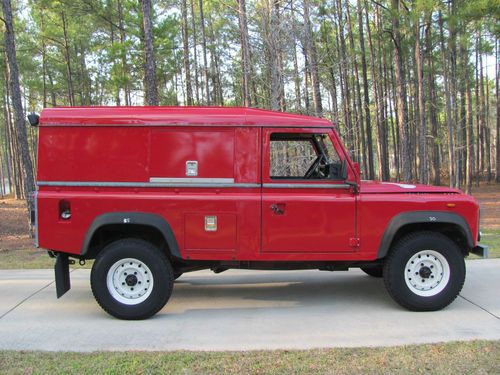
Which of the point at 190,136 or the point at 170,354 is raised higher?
the point at 190,136

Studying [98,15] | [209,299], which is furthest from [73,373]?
[98,15]

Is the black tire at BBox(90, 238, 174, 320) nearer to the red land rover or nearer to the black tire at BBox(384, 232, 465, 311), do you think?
the red land rover

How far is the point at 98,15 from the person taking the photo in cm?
1886

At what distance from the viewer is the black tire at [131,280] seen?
4.98 metres

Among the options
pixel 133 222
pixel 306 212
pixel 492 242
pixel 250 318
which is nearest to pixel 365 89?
pixel 492 242

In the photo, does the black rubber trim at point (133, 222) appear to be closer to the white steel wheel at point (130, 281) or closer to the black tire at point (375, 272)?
the white steel wheel at point (130, 281)

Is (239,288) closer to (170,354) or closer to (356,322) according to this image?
(356,322)

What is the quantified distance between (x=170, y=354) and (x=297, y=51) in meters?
10.1

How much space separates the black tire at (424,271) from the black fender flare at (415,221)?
0.65ft

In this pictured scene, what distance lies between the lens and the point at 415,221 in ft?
16.4

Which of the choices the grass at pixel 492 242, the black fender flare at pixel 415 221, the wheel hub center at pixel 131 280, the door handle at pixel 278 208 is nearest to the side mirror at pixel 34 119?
the wheel hub center at pixel 131 280

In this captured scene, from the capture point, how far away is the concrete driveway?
4320mm

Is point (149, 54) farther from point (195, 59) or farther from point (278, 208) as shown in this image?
point (195, 59)

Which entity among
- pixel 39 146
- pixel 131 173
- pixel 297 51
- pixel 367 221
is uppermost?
pixel 297 51
